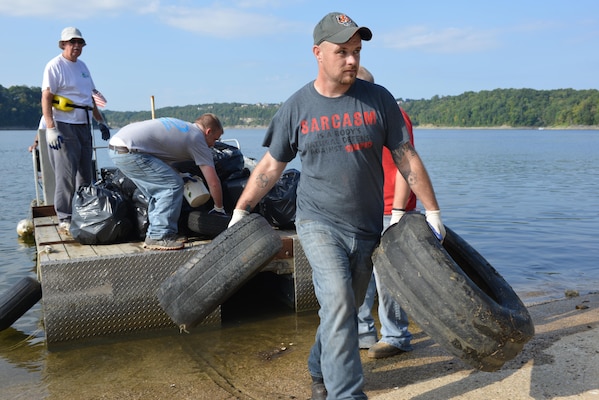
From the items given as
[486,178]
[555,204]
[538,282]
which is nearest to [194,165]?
[538,282]

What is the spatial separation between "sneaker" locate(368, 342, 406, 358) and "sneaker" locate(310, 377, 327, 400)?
3.03 feet

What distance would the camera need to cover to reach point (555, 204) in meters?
17.1

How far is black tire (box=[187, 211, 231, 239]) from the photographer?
20.0ft

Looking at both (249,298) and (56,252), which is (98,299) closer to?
(56,252)

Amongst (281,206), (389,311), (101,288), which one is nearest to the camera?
(389,311)

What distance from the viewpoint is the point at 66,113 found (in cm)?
689

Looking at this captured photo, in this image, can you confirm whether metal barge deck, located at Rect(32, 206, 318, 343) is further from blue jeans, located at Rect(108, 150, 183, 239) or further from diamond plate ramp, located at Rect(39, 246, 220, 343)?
blue jeans, located at Rect(108, 150, 183, 239)

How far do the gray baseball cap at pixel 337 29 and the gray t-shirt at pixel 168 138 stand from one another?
266 cm

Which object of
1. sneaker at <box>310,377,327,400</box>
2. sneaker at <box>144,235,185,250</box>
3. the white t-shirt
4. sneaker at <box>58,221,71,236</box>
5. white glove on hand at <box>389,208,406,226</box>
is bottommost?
sneaker at <box>310,377,327,400</box>

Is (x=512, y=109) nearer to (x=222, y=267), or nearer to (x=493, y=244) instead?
(x=493, y=244)

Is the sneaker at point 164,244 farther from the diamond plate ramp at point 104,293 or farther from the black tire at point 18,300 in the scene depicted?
the black tire at point 18,300

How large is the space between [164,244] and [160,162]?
0.80 meters

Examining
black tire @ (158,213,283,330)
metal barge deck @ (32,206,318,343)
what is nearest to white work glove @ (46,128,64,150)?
metal barge deck @ (32,206,318,343)

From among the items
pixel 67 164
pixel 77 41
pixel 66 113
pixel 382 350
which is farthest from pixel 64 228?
pixel 382 350
